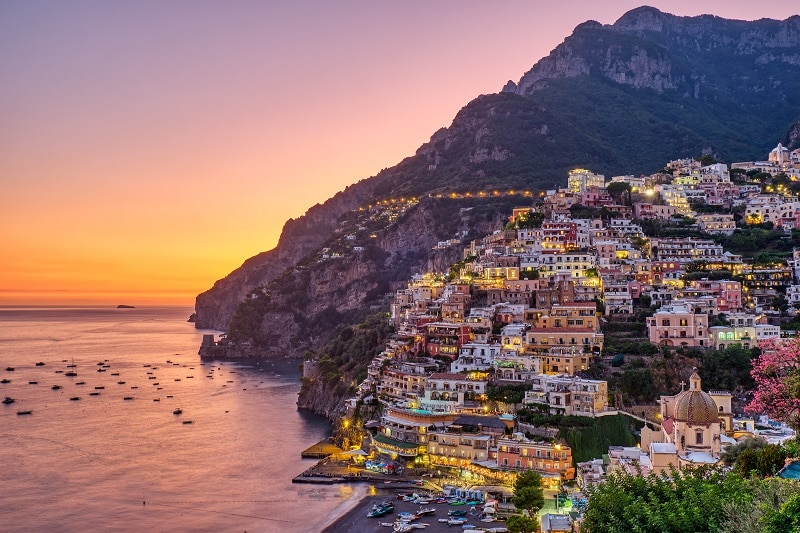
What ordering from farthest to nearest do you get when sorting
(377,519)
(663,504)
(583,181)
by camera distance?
(583,181)
(377,519)
(663,504)

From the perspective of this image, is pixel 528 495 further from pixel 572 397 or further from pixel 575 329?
pixel 575 329

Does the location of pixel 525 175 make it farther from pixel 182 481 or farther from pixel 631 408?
pixel 182 481

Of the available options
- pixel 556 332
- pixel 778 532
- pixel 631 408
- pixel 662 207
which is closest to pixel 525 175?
pixel 662 207

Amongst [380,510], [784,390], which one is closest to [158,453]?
[380,510]

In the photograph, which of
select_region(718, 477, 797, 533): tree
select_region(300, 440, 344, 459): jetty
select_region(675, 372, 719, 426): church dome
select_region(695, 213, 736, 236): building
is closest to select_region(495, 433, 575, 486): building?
select_region(675, 372, 719, 426): church dome

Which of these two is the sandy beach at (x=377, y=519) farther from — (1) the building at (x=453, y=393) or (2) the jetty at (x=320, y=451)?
(2) the jetty at (x=320, y=451)

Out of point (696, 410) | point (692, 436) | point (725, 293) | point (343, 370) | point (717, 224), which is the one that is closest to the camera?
point (692, 436)
